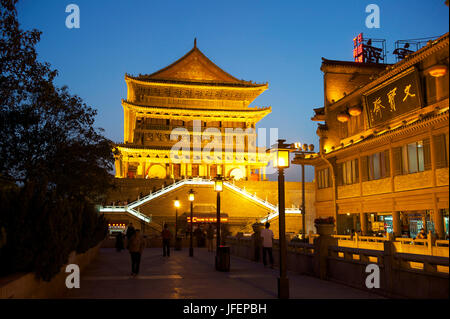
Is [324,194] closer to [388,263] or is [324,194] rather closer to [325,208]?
[325,208]

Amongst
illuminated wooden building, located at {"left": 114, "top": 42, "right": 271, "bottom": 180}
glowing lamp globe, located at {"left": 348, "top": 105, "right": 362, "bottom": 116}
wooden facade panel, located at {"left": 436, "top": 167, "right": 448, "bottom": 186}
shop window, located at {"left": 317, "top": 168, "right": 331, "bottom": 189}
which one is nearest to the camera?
wooden facade panel, located at {"left": 436, "top": 167, "right": 448, "bottom": 186}

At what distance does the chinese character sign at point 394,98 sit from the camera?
67.3 feet

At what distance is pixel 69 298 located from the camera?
954 cm

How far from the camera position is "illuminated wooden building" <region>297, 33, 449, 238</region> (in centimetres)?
1920

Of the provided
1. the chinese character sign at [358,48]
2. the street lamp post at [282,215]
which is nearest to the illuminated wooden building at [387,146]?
the chinese character sign at [358,48]

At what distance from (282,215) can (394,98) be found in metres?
14.9

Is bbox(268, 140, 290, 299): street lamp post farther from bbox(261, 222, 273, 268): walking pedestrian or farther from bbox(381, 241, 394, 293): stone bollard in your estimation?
bbox(261, 222, 273, 268): walking pedestrian

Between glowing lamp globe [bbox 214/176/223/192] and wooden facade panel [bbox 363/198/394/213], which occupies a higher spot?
glowing lamp globe [bbox 214/176/223/192]

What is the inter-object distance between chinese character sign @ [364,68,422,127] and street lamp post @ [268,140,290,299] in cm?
1261

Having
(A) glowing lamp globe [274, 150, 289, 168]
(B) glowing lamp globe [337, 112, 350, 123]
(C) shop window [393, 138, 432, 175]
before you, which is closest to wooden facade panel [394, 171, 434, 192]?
(C) shop window [393, 138, 432, 175]

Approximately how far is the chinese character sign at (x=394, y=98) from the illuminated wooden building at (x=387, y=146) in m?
0.05

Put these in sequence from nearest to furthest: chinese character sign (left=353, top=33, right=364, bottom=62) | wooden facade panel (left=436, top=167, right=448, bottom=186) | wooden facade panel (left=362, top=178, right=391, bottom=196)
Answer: wooden facade panel (left=436, top=167, right=448, bottom=186), wooden facade panel (left=362, top=178, right=391, bottom=196), chinese character sign (left=353, top=33, right=364, bottom=62)

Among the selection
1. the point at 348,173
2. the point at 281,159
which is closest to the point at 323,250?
the point at 281,159

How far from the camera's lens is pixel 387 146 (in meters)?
23.3
